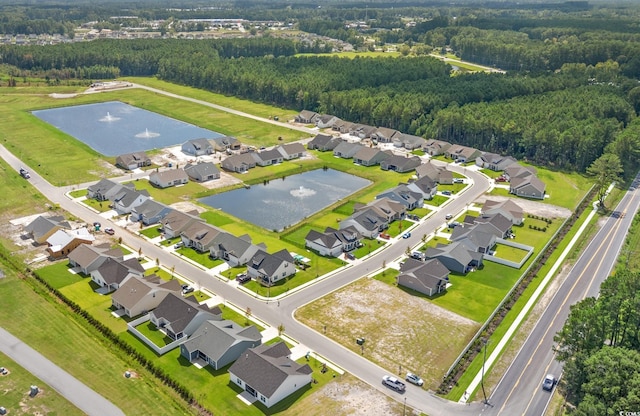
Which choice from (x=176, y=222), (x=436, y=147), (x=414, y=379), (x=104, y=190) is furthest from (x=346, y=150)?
(x=414, y=379)

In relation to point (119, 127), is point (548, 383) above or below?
above

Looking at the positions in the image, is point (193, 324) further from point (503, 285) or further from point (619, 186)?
point (619, 186)

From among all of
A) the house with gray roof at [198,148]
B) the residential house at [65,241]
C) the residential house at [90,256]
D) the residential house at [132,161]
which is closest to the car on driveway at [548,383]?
the residential house at [90,256]

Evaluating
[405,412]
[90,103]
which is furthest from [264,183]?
[90,103]

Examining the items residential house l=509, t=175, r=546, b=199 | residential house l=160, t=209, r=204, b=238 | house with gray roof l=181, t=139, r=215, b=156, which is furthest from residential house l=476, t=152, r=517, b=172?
residential house l=160, t=209, r=204, b=238

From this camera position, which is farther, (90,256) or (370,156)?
(370,156)

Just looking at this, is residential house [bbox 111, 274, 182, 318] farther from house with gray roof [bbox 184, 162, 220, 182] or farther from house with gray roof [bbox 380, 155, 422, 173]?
house with gray roof [bbox 380, 155, 422, 173]

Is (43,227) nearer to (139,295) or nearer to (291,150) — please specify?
(139,295)
